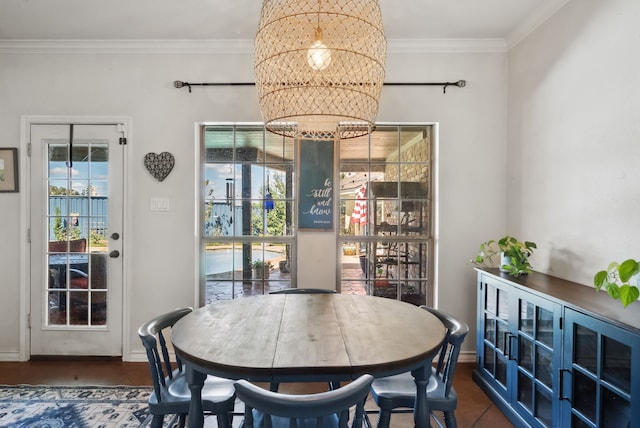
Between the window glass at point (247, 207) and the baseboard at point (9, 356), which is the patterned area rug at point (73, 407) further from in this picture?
the window glass at point (247, 207)

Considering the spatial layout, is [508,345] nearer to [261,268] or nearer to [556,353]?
[556,353]

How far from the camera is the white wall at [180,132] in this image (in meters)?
3.02

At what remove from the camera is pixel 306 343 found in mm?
1426

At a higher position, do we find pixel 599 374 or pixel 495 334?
pixel 599 374

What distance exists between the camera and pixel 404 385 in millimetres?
1680

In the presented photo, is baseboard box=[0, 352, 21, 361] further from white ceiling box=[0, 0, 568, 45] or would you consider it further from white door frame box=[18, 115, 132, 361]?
white ceiling box=[0, 0, 568, 45]

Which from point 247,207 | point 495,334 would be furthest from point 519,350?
point 247,207

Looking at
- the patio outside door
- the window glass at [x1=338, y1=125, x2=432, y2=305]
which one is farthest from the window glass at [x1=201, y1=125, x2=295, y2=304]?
the patio outside door

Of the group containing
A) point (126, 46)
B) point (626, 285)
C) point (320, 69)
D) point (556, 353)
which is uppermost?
point (126, 46)

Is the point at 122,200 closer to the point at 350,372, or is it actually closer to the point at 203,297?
the point at 203,297

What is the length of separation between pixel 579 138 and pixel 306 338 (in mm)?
2049

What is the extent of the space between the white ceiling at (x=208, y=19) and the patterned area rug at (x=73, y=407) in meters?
2.72

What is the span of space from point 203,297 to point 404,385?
206 cm

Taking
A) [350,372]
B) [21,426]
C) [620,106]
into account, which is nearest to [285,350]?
[350,372]
